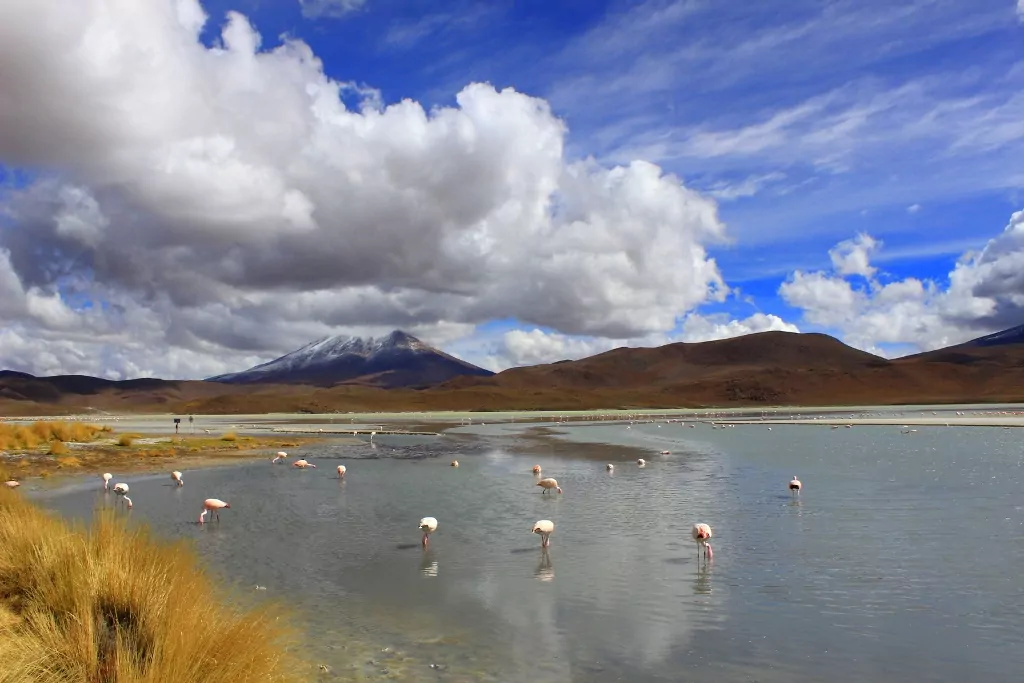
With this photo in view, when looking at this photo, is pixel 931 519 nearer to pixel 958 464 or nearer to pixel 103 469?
pixel 958 464

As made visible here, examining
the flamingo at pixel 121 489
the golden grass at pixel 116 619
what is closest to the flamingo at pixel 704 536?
the golden grass at pixel 116 619

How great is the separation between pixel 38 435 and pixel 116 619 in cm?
4104

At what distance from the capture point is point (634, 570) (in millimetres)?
11367

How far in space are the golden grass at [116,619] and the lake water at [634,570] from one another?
5.21ft

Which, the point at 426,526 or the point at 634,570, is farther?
the point at 426,526

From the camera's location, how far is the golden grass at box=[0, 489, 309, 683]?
17.0ft

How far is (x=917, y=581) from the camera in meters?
10.5

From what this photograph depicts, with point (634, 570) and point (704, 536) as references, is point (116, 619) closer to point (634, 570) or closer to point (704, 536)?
point (634, 570)

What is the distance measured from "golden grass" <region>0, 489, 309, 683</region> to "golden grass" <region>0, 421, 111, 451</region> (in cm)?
3208

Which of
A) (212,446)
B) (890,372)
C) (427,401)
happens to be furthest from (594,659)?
(890,372)

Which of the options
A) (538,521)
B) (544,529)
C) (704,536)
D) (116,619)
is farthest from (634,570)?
(116,619)

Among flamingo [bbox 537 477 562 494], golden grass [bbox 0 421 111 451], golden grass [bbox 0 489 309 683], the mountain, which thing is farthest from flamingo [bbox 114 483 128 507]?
the mountain

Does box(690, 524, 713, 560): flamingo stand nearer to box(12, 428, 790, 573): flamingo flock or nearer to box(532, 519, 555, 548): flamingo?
box(12, 428, 790, 573): flamingo flock

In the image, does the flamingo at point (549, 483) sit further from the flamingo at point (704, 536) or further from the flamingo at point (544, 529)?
the flamingo at point (704, 536)
